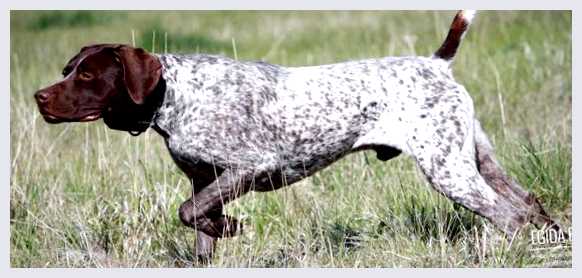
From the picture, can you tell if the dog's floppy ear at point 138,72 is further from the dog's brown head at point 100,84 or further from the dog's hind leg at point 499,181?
the dog's hind leg at point 499,181

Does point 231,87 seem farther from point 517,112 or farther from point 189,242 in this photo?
point 517,112

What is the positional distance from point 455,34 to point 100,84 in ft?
5.78

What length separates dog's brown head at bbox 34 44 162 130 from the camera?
4.69m

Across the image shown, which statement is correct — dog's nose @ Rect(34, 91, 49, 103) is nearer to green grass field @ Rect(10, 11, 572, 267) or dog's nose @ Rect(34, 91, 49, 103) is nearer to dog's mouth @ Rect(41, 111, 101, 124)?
dog's mouth @ Rect(41, 111, 101, 124)

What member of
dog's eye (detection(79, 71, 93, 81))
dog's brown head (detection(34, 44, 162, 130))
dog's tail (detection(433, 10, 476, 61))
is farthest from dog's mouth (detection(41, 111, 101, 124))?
dog's tail (detection(433, 10, 476, 61))

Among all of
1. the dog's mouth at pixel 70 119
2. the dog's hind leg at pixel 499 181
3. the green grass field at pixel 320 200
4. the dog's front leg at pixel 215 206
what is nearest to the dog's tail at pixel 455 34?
the dog's hind leg at pixel 499 181

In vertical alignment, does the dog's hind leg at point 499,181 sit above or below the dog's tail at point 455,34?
below

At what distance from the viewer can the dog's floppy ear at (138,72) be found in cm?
468

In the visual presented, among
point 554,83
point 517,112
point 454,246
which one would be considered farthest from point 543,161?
point 554,83

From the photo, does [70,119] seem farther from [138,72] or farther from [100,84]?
[138,72]

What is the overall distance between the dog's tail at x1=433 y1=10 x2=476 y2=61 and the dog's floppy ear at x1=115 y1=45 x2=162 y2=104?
4.77 feet

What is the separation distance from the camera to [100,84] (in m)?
4.74

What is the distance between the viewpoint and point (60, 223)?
5684 millimetres

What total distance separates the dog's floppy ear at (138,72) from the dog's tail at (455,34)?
1.45 meters
